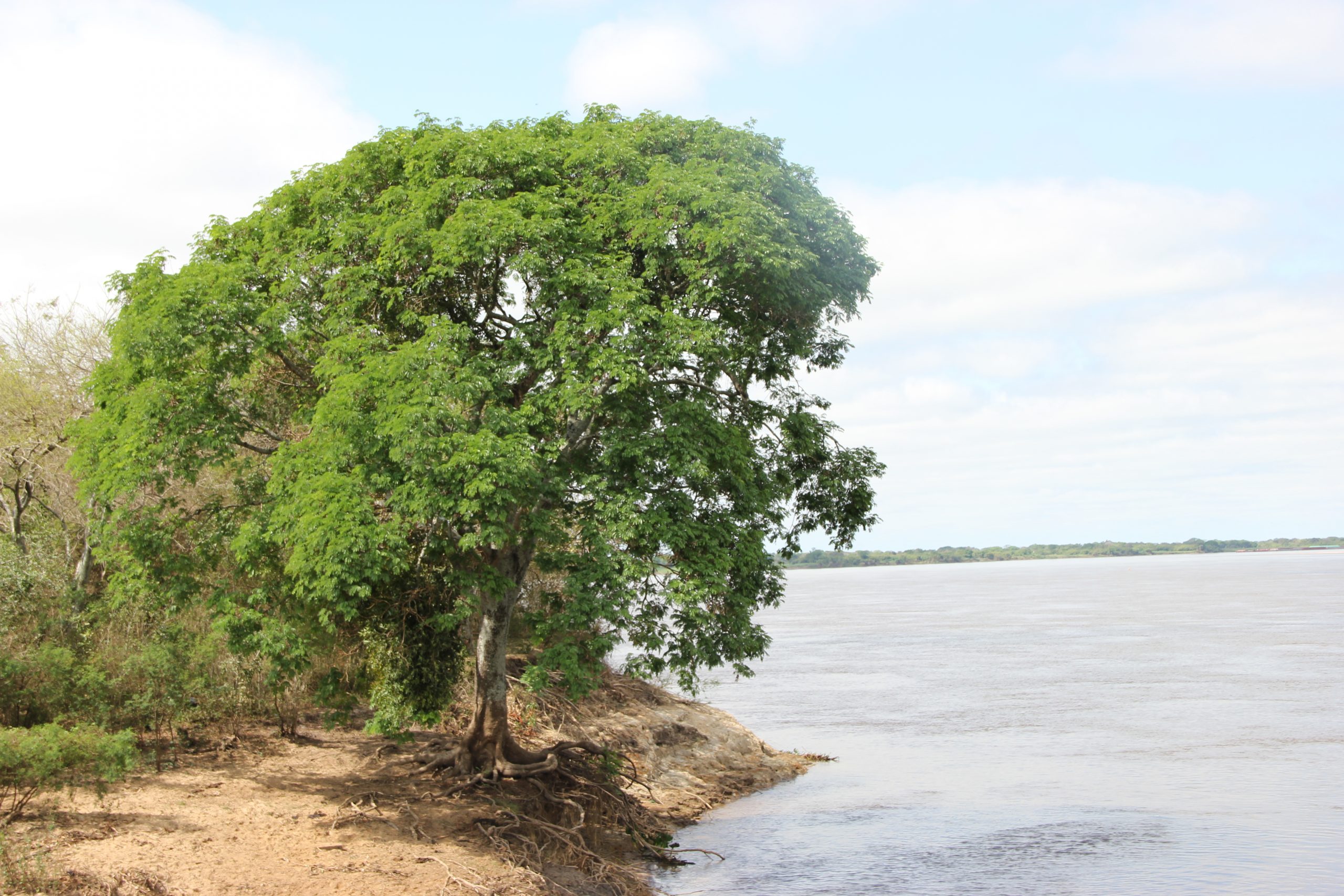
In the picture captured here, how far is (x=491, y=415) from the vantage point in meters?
15.1

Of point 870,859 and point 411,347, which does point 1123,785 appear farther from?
point 411,347

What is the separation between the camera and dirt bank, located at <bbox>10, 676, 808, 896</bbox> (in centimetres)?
1423

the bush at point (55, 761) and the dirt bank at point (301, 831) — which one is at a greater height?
the bush at point (55, 761)

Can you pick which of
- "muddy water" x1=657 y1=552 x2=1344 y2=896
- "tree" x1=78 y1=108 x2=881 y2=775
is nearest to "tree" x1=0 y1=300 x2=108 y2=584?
"tree" x1=78 y1=108 x2=881 y2=775

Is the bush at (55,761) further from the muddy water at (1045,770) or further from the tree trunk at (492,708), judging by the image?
the muddy water at (1045,770)

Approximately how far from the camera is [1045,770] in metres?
28.7

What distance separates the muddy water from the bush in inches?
348

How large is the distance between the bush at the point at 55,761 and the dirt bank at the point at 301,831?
531 millimetres

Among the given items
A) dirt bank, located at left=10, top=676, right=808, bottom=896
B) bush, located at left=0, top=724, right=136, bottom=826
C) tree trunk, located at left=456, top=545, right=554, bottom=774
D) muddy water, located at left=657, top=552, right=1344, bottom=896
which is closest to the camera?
bush, located at left=0, top=724, right=136, bottom=826

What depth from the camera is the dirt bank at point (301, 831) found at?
14.2 m

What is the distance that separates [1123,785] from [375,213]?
21.8 metres

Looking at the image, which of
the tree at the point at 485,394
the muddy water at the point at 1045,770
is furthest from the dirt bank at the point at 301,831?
the muddy water at the point at 1045,770

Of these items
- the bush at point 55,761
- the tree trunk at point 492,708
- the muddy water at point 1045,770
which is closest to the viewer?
the bush at point 55,761

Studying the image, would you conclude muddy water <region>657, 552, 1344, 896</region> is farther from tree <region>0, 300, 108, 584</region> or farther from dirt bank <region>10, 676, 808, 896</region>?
tree <region>0, 300, 108, 584</region>
